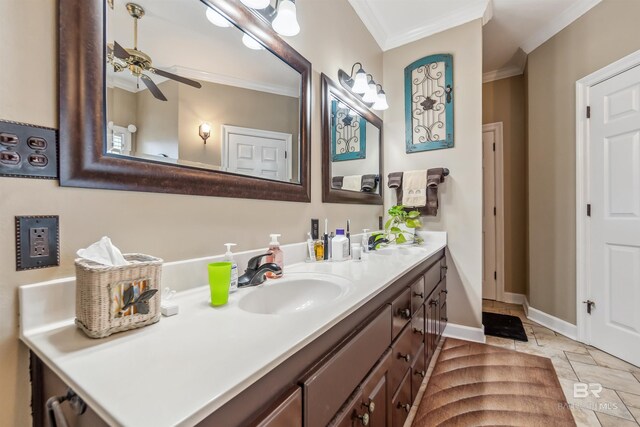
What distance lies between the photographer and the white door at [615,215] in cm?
186

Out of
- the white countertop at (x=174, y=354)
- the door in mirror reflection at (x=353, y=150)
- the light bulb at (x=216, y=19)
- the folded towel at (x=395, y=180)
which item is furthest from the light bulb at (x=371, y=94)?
the white countertop at (x=174, y=354)

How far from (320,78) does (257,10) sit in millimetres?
534

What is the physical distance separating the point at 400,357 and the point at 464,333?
1470 millimetres

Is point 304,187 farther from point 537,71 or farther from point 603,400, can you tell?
point 537,71

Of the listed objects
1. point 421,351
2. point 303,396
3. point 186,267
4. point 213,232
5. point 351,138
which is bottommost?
point 421,351

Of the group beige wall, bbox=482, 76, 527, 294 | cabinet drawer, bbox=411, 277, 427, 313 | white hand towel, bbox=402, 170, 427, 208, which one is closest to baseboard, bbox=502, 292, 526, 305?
beige wall, bbox=482, 76, 527, 294

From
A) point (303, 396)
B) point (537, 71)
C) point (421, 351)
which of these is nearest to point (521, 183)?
point (537, 71)

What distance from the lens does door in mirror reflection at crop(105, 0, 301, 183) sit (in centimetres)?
78

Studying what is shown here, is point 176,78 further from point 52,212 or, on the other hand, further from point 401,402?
point 401,402

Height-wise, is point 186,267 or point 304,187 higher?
point 304,187

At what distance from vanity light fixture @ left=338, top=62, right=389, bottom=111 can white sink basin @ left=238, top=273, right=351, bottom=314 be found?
1376 mm

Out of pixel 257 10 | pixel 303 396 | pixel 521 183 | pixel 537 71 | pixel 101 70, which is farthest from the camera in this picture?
pixel 521 183

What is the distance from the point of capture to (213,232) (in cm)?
102

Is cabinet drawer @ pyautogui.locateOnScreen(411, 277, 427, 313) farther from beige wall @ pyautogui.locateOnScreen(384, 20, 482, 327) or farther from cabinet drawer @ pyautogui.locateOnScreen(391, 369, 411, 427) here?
beige wall @ pyautogui.locateOnScreen(384, 20, 482, 327)
